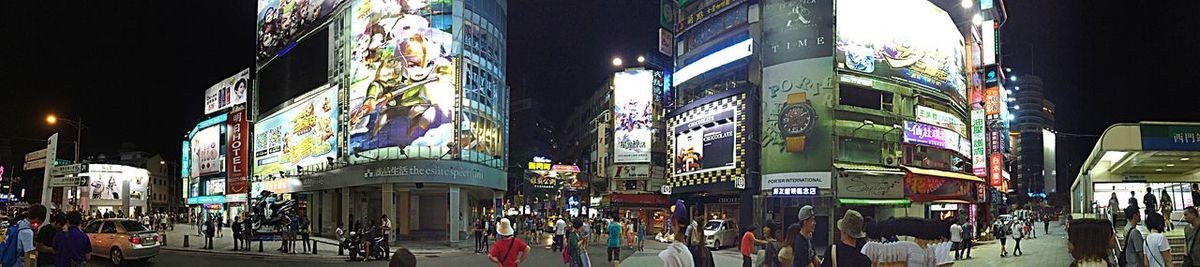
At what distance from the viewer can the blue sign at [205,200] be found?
59.3 metres

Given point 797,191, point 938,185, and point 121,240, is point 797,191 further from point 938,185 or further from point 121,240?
point 121,240

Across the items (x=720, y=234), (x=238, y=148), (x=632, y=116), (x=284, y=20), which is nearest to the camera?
(x=720, y=234)

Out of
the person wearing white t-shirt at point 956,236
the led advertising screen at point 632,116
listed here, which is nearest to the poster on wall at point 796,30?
the person wearing white t-shirt at point 956,236

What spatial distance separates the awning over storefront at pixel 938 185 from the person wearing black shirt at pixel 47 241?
31.1 m

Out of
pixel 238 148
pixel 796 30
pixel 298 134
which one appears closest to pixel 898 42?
pixel 796 30

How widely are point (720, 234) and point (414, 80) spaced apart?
14821 millimetres

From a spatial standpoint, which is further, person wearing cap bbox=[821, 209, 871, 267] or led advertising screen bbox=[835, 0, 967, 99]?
led advertising screen bbox=[835, 0, 967, 99]

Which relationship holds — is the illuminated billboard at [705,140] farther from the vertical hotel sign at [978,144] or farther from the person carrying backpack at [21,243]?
the person carrying backpack at [21,243]

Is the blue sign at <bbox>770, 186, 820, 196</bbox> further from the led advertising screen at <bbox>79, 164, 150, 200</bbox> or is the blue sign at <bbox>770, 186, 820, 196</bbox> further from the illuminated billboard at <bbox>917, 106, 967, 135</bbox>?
the led advertising screen at <bbox>79, 164, 150, 200</bbox>

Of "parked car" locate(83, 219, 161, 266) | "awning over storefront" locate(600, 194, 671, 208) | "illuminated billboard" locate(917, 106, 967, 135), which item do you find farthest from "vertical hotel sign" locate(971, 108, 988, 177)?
"parked car" locate(83, 219, 161, 266)

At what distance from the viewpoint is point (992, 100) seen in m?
47.4

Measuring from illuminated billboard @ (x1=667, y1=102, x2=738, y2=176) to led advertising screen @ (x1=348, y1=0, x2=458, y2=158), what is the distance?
11751mm

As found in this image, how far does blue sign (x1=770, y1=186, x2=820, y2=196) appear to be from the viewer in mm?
32906

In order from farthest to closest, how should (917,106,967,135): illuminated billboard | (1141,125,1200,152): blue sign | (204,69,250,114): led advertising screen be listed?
1. (204,69,250,114): led advertising screen
2. (917,106,967,135): illuminated billboard
3. (1141,125,1200,152): blue sign
